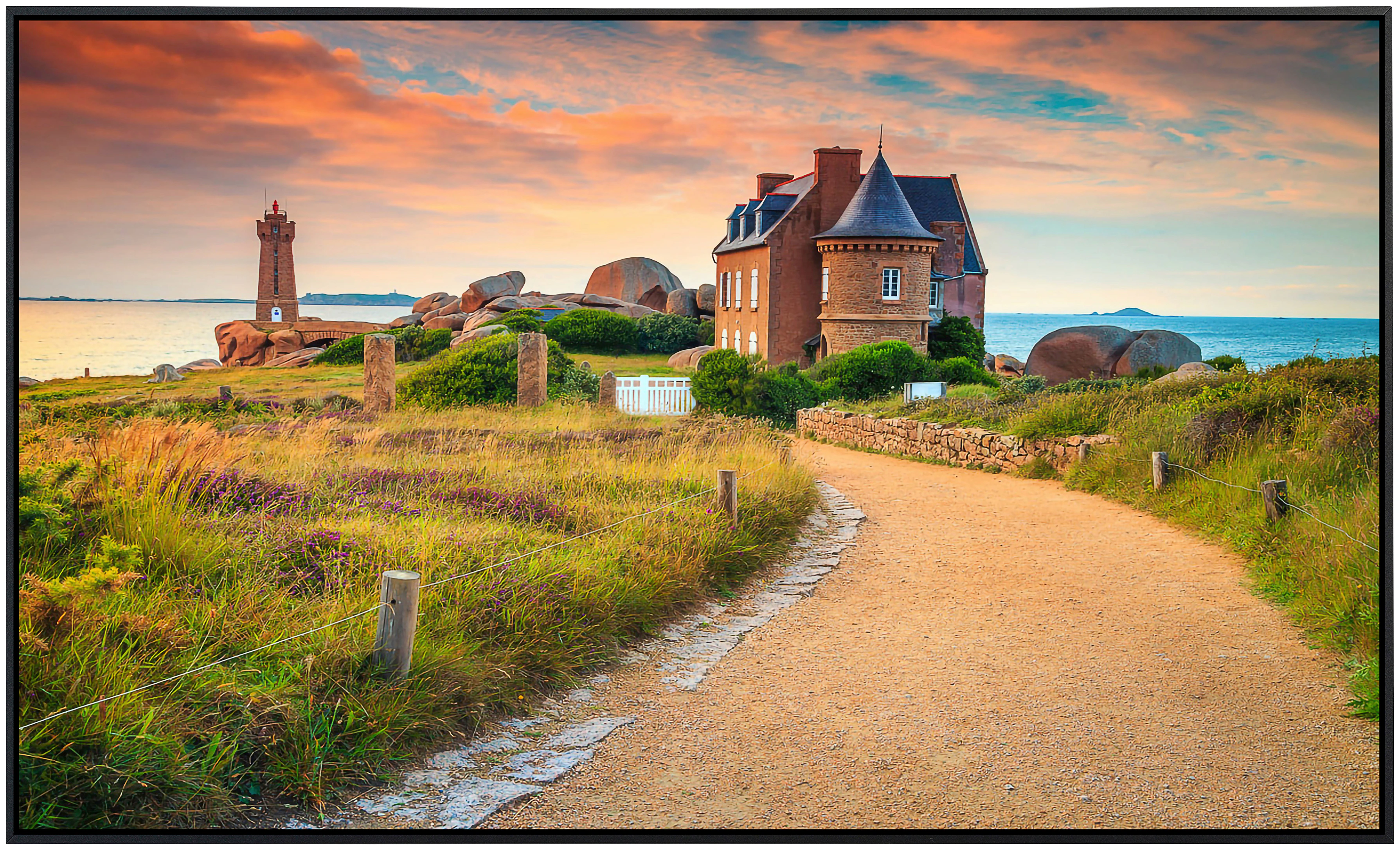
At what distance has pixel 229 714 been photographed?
3.90 metres

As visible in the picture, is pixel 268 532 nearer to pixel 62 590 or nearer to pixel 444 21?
pixel 62 590

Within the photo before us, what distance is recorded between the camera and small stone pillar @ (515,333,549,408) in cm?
1702

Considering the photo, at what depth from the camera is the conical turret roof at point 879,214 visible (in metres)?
31.6

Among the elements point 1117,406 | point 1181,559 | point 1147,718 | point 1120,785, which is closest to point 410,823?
point 1120,785

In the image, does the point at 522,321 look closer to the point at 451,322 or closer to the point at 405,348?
the point at 405,348

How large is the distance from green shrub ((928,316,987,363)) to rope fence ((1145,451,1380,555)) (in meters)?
23.7

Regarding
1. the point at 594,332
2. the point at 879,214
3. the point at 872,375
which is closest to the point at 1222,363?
the point at 872,375

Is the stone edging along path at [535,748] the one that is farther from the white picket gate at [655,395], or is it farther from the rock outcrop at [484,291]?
the rock outcrop at [484,291]

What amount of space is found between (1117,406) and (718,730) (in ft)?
38.3

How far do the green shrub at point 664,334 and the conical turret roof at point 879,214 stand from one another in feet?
34.9

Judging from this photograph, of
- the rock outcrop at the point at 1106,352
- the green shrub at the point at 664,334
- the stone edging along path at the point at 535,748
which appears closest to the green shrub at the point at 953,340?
the rock outcrop at the point at 1106,352

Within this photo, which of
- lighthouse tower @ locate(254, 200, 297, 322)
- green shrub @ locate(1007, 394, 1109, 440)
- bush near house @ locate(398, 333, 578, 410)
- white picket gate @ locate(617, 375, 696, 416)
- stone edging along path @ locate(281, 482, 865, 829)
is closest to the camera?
stone edging along path @ locate(281, 482, 865, 829)

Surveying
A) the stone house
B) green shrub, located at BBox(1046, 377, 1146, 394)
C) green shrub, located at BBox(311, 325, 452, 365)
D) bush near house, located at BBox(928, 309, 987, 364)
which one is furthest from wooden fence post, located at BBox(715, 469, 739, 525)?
green shrub, located at BBox(311, 325, 452, 365)

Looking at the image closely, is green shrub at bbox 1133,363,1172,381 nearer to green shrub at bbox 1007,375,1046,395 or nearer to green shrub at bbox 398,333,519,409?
green shrub at bbox 1007,375,1046,395
